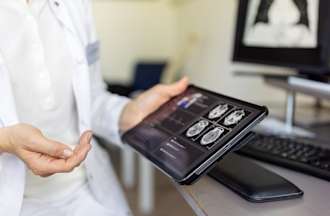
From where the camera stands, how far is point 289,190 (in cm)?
71

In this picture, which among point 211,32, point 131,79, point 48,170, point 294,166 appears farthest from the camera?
point 131,79

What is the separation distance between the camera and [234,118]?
0.73 meters

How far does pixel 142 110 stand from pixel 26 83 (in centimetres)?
25

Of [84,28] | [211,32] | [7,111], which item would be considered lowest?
[211,32]

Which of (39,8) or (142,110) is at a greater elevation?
(39,8)

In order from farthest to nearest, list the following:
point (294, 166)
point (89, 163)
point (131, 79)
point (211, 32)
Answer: point (131, 79) → point (211, 32) → point (89, 163) → point (294, 166)

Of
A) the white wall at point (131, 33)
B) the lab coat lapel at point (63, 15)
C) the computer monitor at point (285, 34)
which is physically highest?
the lab coat lapel at point (63, 15)

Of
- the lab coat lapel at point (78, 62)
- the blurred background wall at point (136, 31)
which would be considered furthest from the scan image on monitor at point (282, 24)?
the blurred background wall at point (136, 31)

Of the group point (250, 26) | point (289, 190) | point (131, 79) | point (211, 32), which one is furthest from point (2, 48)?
point (131, 79)

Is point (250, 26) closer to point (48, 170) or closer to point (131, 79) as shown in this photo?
point (48, 170)

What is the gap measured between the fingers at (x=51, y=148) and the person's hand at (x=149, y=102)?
295 millimetres

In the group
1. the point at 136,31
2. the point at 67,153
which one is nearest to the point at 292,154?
the point at 67,153

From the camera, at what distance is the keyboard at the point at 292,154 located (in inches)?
31.8

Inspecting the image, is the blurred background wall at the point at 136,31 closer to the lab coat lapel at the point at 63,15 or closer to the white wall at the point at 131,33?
the white wall at the point at 131,33
